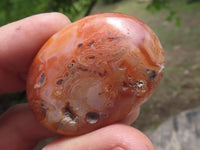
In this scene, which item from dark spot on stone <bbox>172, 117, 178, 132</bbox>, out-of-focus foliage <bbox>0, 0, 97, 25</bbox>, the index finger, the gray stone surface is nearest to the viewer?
the index finger

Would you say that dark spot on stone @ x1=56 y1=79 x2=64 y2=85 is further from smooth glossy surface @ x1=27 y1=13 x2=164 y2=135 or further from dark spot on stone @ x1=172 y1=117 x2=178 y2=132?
dark spot on stone @ x1=172 y1=117 x2=178 y2=132

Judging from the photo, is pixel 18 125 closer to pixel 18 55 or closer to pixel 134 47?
pixel 18 55

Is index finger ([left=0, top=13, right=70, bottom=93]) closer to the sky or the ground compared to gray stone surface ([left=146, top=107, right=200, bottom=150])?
closer to the sky

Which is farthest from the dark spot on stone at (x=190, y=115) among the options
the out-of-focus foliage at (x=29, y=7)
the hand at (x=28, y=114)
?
the hand at (x=28, y=114)

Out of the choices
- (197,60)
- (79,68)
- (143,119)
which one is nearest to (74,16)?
(79,68)

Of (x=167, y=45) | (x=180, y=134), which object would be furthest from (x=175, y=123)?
(x=167, y=45)

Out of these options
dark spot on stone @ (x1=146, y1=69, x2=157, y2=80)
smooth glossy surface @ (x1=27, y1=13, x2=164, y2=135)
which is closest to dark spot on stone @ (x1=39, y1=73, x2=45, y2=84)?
smooth glossy surface @ (x1=27, y1=13, x2=164, y2=135)

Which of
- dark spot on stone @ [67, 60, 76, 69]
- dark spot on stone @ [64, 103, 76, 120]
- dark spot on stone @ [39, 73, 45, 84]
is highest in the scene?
dark spot on stone @ [67, 60, 76, 69]

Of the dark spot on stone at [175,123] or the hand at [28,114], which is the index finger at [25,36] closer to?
the hand at [28,114]

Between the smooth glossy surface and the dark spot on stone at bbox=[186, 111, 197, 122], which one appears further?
the dark spot on stone at bbox=[186, 111, 197, 122]
